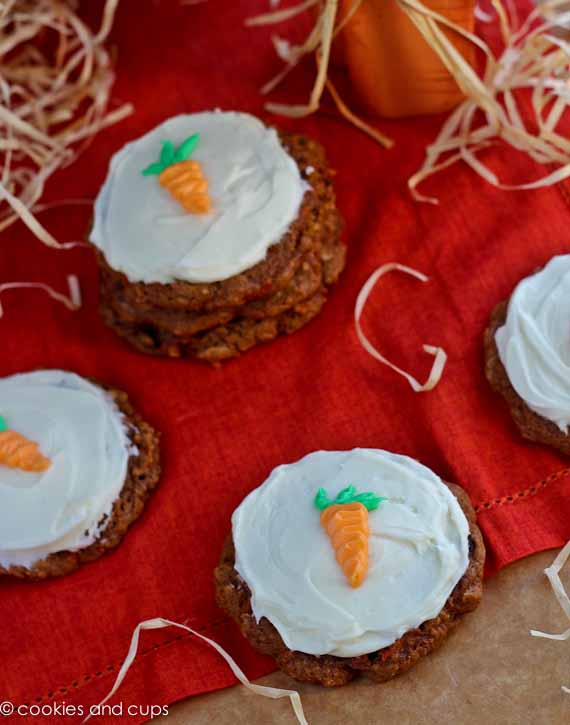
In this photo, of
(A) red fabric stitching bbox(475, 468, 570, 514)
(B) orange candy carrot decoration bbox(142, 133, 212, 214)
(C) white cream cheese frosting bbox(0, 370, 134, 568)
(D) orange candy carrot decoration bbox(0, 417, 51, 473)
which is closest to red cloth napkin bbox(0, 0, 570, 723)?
(A) red fabric stitching bbox(475, 468, 570, 514)

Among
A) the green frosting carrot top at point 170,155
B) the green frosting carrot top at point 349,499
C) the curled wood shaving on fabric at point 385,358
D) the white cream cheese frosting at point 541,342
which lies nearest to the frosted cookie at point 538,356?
the white cream cheese frosting at point 541,342

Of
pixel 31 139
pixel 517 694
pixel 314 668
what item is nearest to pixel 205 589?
pixel 314 668

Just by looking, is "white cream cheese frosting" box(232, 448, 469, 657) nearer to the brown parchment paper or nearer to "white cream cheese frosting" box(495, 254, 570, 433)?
the brown parchment paper

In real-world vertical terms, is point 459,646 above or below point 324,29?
below

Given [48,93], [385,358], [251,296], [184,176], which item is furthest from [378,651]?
[48,93]

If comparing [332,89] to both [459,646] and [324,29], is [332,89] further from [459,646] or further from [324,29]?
[459,646]

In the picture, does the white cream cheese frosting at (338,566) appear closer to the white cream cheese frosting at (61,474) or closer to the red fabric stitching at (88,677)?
the red fabric stitching at (88,677)
